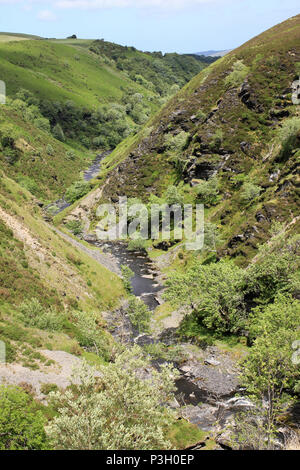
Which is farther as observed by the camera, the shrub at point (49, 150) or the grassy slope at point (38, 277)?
the shrub at point (49, 150)

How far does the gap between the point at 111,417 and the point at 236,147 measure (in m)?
82.1

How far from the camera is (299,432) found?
75.4 feet

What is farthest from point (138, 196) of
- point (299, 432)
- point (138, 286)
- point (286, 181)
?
→ point (299, 432)

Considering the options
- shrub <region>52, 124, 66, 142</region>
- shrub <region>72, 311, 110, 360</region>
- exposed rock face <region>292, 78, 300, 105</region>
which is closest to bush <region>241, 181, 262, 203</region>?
exposed rock face <region>292, 78, 300, 105</region>

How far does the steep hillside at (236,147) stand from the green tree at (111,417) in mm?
37813

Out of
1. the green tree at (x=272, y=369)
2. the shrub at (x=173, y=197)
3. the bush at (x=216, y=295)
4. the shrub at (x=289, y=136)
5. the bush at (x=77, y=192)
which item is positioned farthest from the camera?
the bush at (x=77, y=192)

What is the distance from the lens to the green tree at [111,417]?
16484 mm

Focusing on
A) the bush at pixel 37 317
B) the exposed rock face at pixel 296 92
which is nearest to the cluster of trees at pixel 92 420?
the bush at pixel 37 317

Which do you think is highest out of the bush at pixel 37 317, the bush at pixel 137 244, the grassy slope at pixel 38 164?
the grassy slope at pixel 38 164

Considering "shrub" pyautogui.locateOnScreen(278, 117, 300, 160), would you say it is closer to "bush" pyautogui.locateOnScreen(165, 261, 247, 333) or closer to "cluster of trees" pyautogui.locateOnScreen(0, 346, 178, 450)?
"bush" pyautogui.locateOnScreen(165, 261, 247, 333)

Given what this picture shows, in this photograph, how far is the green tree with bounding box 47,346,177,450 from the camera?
16484mm

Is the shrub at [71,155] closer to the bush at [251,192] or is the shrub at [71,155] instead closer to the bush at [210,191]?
the bush at [210,191]
